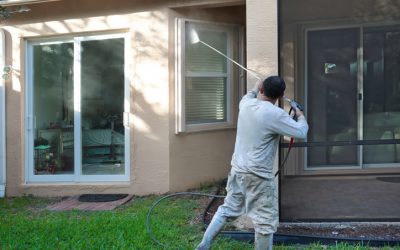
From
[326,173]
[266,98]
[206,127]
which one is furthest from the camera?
[206,127]

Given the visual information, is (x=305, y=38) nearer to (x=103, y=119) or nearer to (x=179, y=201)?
(x=179, y=201)

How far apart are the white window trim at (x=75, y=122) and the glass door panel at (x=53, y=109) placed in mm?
69

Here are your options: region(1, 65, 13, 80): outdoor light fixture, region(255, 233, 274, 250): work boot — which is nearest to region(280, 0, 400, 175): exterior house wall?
region(255, 233, 274, 250): work boot

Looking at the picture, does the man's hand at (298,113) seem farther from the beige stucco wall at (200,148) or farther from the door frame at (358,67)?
the beige stucco wall at (200,148)

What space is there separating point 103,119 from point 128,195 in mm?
1354

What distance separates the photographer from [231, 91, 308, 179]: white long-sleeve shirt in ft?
12.3

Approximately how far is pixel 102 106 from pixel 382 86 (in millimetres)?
4325

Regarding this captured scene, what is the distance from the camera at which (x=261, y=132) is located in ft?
12.6

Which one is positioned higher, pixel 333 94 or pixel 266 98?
pixel 333 94

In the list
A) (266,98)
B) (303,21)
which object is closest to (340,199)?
(303,21)

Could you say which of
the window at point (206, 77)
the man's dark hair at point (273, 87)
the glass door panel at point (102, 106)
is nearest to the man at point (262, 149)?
the man's dark hair at point (273, 87)

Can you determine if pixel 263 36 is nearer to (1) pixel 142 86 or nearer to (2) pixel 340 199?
(2) pixel 340 199

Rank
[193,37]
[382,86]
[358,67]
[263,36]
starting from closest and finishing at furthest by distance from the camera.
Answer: [263,36]
[382,86]
[358,67]
[193,37]

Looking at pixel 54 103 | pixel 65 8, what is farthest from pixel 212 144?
pixel 65 8
